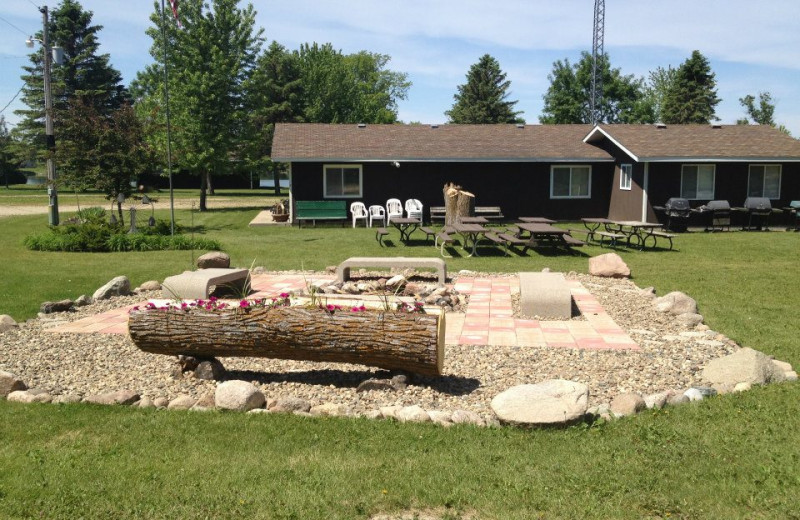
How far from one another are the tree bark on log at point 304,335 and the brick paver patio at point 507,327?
1.91 meters

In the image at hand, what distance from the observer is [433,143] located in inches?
1024

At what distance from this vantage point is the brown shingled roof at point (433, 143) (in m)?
24.2

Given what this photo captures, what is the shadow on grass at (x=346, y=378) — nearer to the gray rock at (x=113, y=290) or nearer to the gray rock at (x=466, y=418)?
the gray rock at (x=466, y=418)

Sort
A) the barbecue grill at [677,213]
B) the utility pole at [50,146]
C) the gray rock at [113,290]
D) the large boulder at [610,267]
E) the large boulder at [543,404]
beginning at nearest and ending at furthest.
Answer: the large boulder at [543,404]
the gray rock at [113,290]
the large boulder at [610,267]
the utility pole at [50,146]
the barbecue grill at [677,213]

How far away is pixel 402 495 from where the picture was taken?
151 inches

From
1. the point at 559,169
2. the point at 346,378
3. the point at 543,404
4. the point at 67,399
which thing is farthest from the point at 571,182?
the point at 67,399

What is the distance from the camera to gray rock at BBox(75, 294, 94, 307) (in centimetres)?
979

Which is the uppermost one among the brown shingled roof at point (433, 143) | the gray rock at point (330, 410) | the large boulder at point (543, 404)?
the brown shingled roof at point (433, 143)

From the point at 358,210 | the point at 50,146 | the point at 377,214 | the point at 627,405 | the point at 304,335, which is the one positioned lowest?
the point at 627,405

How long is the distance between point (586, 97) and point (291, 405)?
53079 mm

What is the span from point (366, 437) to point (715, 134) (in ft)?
81.0

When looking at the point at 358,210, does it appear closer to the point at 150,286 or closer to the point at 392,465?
the point at 150,286

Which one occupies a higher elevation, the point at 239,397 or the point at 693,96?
the point at 693,96

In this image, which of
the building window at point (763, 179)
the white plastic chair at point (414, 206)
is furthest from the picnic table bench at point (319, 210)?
the building window at point (763, 179)
